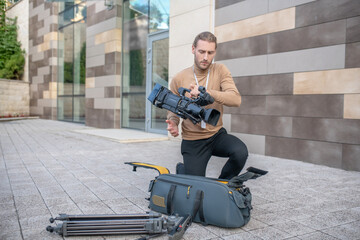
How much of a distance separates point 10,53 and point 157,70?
507 inches

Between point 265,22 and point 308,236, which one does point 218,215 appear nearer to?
point 308,236

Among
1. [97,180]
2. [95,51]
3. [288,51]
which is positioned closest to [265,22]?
[288,51]

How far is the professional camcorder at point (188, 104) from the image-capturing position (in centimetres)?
282

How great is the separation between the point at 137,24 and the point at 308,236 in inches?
374

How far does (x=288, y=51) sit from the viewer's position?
5.92 metres

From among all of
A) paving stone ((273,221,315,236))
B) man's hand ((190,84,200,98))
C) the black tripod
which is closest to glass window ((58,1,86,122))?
man's hand ((190,84,200,98))

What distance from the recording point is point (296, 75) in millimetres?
5785

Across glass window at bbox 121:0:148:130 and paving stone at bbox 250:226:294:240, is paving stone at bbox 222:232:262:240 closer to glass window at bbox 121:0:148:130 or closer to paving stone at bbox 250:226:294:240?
paving stone at bbox 250:226:294:240

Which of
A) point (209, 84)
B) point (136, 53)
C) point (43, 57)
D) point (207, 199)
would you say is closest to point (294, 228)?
point (207, 199)

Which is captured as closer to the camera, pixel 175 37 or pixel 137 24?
pixel 175 37

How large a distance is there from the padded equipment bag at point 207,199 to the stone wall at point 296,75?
3.00 meters

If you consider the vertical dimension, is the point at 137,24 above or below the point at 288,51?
above

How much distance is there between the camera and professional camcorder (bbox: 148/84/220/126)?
9.24ft

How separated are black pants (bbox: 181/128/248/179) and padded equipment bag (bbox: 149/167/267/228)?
34 centimetres
